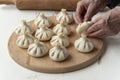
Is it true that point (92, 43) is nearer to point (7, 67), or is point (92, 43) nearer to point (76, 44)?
point (76, 44)

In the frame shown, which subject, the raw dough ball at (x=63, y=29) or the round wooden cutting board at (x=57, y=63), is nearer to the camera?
the round wooden cutting board at (x=57, y=63)

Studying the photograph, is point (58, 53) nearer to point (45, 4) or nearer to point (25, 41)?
point (25, 41)

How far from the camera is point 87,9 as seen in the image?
1040 millimetres

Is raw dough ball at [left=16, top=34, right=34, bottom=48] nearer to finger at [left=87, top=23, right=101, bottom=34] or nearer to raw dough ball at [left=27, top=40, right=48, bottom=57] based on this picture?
raw dough ball at [left=27, top=40, right=48, bottom=57]

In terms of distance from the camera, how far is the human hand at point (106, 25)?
0.93m

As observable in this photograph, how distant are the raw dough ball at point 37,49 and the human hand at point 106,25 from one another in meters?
0.19

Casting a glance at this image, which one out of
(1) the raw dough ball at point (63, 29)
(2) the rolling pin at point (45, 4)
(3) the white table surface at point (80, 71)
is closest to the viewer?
(3) the white table surface at point (80, 71)

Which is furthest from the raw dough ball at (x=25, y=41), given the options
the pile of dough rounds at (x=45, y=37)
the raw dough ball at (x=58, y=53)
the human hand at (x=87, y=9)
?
the human hand at (x=87, y=9)

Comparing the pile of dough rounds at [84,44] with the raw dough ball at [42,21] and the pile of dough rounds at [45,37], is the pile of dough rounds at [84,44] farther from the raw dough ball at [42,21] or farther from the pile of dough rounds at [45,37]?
the raw dough ball at [42,21]

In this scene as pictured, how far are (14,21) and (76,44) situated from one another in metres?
0.33

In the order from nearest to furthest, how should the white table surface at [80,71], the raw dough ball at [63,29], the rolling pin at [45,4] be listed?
the white table surface at [80,71]
the raw dough ball at [63,29]
the rolling pin at [45,4]

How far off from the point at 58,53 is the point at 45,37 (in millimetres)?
112

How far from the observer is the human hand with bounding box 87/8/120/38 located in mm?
929

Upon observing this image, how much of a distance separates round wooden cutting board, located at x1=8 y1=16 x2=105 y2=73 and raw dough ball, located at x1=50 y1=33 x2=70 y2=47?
2cm
